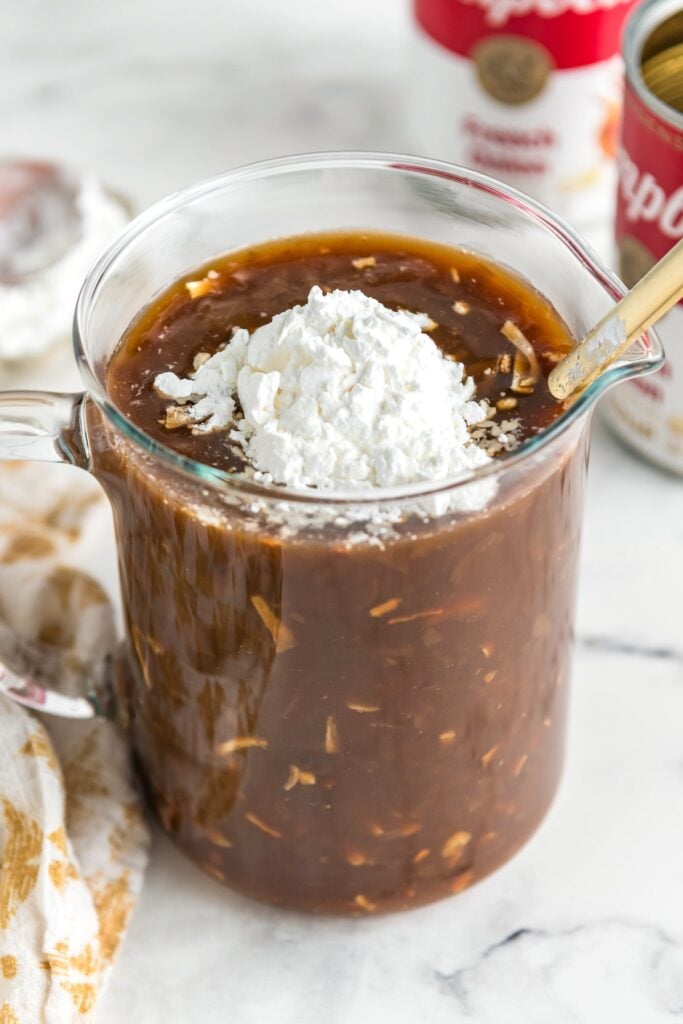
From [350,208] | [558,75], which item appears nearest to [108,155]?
[558,75]

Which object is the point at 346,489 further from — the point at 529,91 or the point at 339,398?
the point at 529,91

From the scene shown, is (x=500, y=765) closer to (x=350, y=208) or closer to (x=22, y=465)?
(x=350, y=208)

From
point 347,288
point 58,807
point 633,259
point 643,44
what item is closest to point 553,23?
point 643,44

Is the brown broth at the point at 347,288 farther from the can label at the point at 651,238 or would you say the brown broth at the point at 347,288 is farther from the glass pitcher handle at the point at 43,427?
the can label at the point at 651,238

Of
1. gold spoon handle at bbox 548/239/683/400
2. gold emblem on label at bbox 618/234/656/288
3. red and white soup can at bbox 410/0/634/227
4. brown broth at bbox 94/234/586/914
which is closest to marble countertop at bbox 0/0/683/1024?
brown broth at bbox 94/234/586/914

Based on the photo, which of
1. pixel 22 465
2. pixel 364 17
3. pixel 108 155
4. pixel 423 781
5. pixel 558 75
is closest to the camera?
pixel 423 781

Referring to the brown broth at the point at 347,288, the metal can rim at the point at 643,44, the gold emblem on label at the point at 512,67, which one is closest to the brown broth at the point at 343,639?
the brown broth at the point at 347,288

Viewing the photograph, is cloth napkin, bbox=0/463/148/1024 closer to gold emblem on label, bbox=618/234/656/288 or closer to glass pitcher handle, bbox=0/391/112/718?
glass pitcher handle, bbox=0/391/112/718
